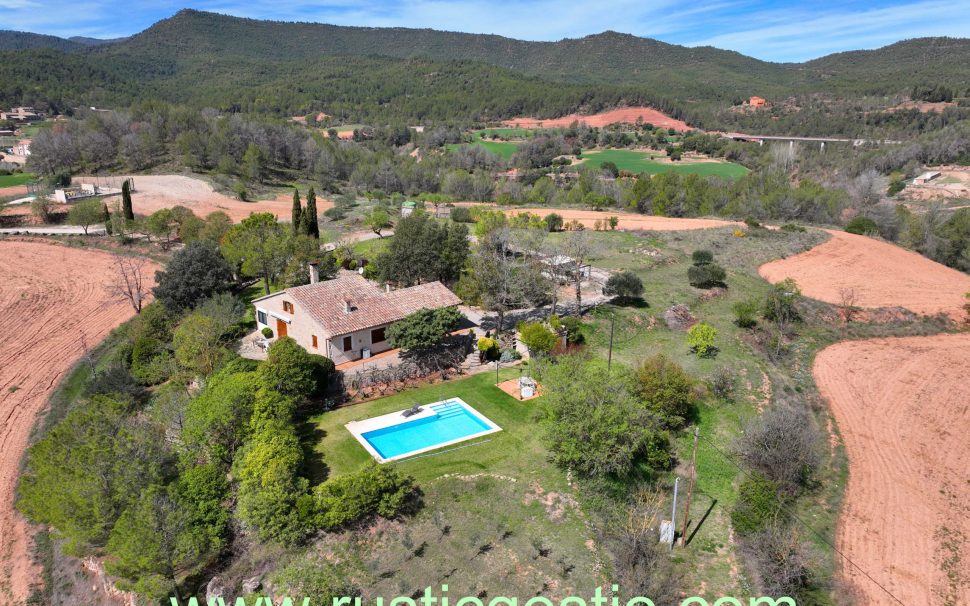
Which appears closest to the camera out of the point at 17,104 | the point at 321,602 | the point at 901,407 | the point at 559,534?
the point at 321,602

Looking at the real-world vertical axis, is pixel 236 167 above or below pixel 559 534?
above

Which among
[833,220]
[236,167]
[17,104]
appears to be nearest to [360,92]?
[17,104]

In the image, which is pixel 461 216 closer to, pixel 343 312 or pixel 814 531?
pixel 343 312

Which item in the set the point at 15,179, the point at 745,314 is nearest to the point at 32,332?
the point at 745,314

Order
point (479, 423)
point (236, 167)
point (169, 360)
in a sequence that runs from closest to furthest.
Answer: point (479, 423), point (169, 360), point (236, 167)

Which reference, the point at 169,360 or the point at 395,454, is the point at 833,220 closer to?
the point at 395,454

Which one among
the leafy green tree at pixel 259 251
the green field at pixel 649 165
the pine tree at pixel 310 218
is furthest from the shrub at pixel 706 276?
the green field at pixel 649 165

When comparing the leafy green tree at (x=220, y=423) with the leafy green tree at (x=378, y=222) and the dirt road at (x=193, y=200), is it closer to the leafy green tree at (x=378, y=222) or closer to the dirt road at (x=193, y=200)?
the leafy green tree at (x=378, y=222)
